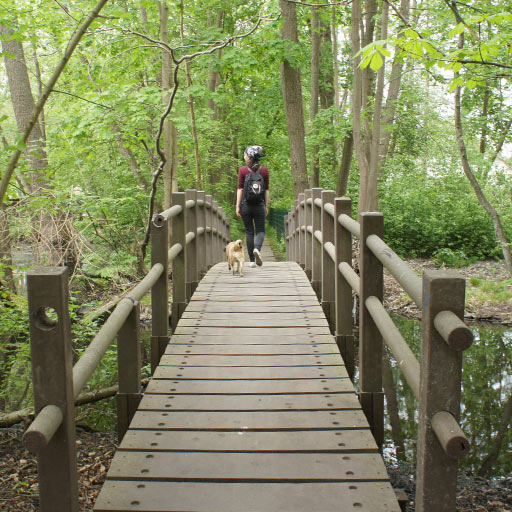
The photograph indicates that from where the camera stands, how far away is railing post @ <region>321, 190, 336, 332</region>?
5.36m

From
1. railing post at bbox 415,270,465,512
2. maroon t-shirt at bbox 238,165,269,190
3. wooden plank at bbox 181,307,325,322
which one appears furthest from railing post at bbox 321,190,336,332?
railing post at bbox 415,270,465,512

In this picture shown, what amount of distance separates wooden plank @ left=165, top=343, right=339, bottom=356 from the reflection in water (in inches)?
73.1

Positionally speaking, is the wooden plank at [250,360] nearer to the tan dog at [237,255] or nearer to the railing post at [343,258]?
the railing post at [343,258]

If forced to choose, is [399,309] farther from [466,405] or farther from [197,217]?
[197,217]

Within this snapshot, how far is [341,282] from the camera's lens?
4438 millimetres

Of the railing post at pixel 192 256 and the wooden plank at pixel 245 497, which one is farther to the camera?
the railing post at pixel 192 256

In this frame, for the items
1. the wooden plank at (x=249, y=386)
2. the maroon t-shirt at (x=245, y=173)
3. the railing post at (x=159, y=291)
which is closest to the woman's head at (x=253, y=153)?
the maroon t-shirt at (x=245, y=173)

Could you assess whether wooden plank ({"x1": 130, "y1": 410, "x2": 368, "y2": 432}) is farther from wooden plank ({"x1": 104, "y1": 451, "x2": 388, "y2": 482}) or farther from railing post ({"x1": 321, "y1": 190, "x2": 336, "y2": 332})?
railing post ({"x1": 321, "y1": 190, "x2": 336, "y2": 332})

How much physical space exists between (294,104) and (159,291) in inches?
350

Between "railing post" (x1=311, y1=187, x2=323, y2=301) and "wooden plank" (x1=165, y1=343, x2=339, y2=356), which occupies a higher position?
"railing post" (x1=311, y1=187, x2=323, y2=301)

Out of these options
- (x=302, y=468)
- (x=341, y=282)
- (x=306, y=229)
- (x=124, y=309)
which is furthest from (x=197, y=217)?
(x=302, y=468)

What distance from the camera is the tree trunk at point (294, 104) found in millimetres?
12156

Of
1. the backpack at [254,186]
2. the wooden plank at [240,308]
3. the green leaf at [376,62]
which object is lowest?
the wooden plank at [240,308]

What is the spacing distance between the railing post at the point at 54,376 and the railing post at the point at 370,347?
1755 mm
